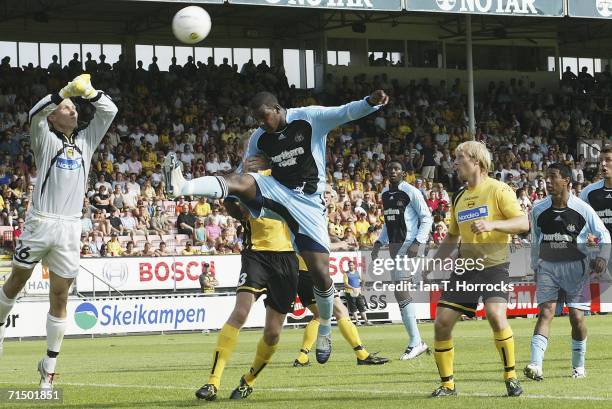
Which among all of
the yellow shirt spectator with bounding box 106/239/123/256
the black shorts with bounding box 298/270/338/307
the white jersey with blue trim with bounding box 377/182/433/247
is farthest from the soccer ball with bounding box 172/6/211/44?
the yellow shirt spectator with bounding box 106/239/123/256

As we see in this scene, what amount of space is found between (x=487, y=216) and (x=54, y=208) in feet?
12.8

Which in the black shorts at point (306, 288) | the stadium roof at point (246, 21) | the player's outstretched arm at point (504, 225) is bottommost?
the black shorts at point (306, 288)

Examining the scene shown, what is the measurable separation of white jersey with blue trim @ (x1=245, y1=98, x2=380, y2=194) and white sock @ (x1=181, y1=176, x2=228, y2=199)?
3.42 ft

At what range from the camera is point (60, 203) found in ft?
34.0

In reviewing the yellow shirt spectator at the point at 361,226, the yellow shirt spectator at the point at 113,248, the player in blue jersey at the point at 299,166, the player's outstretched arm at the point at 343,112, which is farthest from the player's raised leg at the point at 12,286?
the yellow shirt spectator at the point at 361,226

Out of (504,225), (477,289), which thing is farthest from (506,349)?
(504,225)

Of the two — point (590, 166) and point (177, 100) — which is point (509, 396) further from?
point (590, 166)

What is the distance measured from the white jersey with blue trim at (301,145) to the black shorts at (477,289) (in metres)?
1.66

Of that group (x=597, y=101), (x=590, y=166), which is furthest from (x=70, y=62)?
(x=597, y=101)

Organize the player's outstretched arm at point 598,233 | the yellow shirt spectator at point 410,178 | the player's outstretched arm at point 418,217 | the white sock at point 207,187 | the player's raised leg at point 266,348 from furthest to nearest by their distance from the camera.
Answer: the yellow shirt spectator at point 410,178 → the player's outstretched arm at point 418,217 → the player's outstretched arm at point 598,233 → the player's raised leg at point 266,348 → the white sock at point 207,187

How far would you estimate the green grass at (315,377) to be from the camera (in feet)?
33.8

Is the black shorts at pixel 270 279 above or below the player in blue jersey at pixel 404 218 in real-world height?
below

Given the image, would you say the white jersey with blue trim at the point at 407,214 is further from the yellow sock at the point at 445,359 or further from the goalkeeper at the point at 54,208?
the goalkeeper at the point at 54,208

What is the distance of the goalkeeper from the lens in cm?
1030
